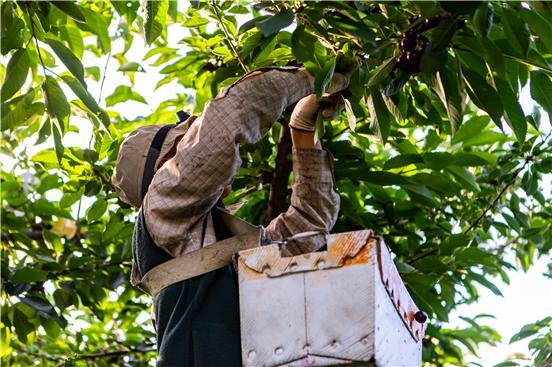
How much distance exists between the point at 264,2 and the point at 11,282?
1694 millimetres

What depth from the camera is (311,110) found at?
2.97 meters

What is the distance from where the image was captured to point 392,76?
267 cm

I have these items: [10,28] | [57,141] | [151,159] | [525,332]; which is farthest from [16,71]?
[525,332]

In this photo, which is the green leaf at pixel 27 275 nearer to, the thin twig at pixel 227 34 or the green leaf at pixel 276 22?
the thin twig at pixel 227 34

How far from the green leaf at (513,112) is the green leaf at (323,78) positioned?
1.23 ft

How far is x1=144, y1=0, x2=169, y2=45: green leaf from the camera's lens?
3207 millimetres

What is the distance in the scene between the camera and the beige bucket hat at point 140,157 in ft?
9.45

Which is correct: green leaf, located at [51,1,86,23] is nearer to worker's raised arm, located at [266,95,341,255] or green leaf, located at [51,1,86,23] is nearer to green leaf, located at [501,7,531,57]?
worker's raised arm, located at [266,95,341,255]

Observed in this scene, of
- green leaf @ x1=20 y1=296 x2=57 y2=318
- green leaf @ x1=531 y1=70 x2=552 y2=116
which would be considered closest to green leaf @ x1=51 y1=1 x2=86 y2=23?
green leaf @ x1=531 y1=70 x2=552 y2=116

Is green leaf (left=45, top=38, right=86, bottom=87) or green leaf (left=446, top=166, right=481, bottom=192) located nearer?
green leaf (left=45, top=38, right=86, bottom=87)

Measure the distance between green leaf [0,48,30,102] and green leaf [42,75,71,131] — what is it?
0.06 meters

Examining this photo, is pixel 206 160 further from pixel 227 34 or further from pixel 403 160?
pixel 403 160

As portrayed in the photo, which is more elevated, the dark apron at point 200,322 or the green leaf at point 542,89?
→ the green leaf at point 542,89

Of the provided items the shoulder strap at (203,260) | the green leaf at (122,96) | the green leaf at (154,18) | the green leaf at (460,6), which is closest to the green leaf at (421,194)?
the green leaf at (154,18)
